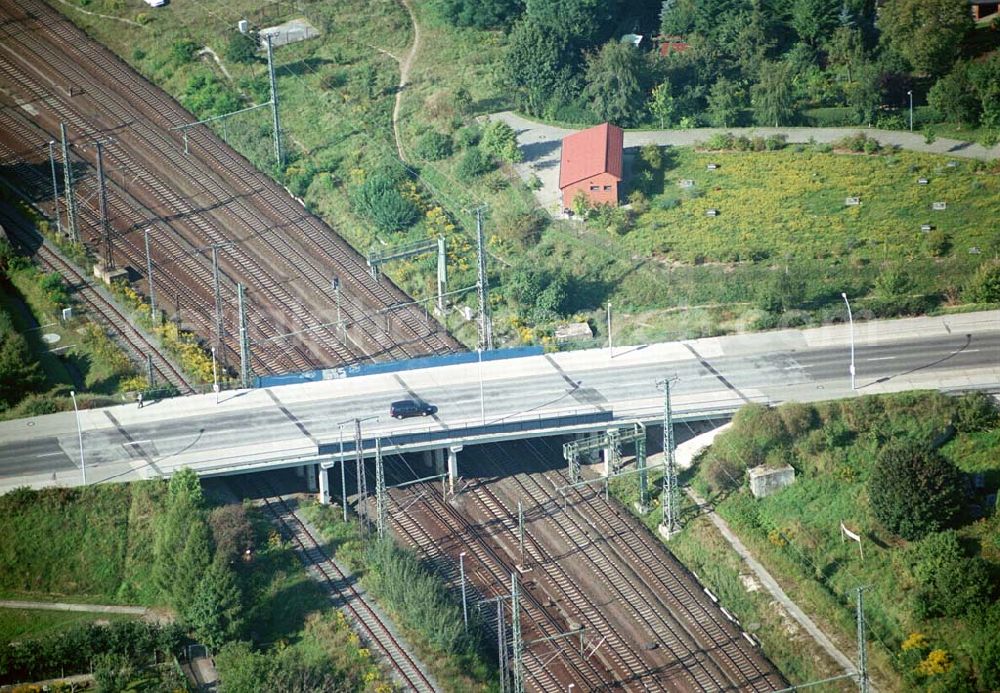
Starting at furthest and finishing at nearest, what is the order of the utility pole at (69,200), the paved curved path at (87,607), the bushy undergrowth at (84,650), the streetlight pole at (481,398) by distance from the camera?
the utility pole at (69,200) → the streetlight pole at (481,398) → the paved curved path at (87,607) → the bushy undergrowth at (84,650)

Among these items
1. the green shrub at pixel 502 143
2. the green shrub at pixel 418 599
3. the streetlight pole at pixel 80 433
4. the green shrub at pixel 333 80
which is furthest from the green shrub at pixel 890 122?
the streetlight pole at pixel 80 433

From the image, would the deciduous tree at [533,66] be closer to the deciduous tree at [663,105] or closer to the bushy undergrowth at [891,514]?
the deciduous tree at [663,105]

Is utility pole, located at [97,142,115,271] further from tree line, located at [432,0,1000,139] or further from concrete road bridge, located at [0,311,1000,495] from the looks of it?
tree line, located at [432,0,1000,139]

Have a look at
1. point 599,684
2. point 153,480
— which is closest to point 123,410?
point 153,480

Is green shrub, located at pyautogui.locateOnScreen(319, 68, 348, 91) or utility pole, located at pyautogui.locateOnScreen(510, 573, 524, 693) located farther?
green shrub, located at pyautogui.locateOnScreen(319, 68, 348, 91)

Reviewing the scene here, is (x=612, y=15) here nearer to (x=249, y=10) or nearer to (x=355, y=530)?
(x=249, y=10)

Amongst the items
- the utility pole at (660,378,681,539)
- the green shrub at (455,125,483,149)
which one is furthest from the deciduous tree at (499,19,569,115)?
the utility pole at (660,378,681,539)

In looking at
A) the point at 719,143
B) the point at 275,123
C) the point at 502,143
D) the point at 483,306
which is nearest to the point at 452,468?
the point at 483,306
